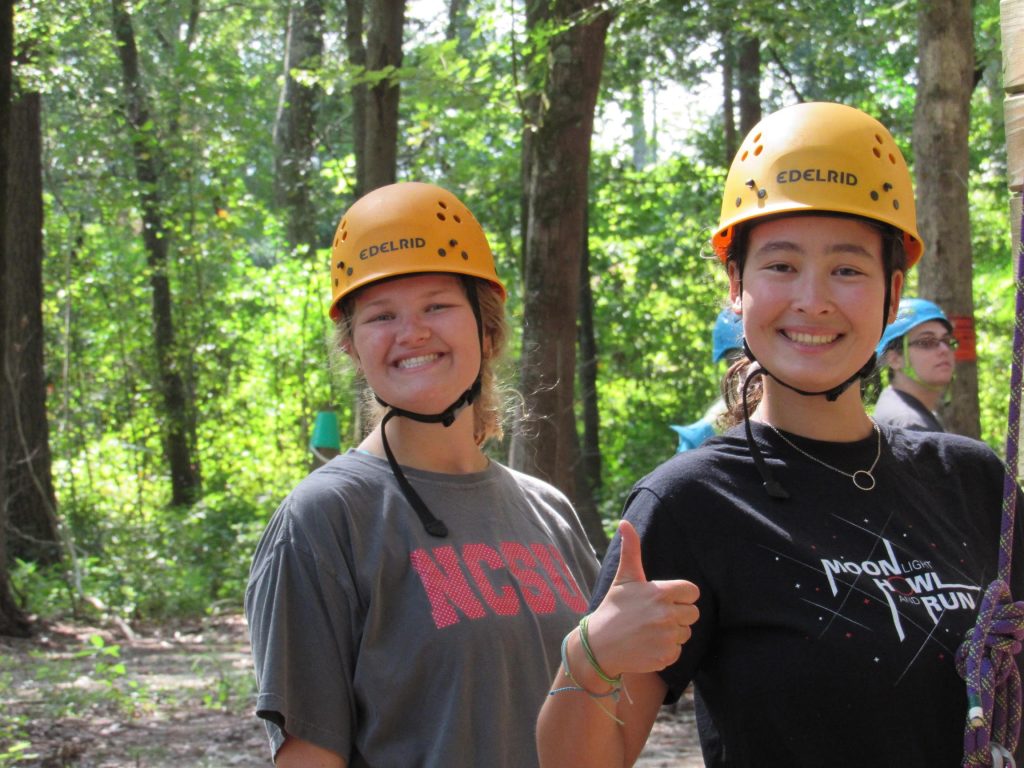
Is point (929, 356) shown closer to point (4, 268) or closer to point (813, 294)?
point (813, 294)

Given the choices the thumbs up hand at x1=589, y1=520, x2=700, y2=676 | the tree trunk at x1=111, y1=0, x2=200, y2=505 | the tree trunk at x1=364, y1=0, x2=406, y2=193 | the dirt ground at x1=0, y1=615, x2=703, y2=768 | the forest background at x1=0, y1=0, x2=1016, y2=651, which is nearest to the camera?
the thumbs up hand at x1=589, y1=520, x2=700, y2=676

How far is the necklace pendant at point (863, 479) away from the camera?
2.05 m

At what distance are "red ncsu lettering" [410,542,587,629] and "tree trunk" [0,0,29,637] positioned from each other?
252 inches

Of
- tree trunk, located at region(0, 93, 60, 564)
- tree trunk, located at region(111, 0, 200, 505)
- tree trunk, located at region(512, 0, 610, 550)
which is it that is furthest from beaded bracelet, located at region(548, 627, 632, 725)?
tree trunk, located at region(111, 0, 200, 505)

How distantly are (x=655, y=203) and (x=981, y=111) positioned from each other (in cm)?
417

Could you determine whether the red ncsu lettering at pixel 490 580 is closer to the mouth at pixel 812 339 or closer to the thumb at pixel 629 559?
the thumb at pixel 629 559

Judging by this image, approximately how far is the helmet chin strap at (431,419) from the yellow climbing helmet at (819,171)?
77cm

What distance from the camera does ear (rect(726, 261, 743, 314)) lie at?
2166mm

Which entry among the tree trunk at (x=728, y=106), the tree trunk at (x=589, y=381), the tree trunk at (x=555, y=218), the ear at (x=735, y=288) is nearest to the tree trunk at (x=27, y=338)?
the tree trunk at (x=589, y=381)

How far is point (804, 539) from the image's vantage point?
1.92 metres

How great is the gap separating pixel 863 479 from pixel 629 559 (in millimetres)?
510

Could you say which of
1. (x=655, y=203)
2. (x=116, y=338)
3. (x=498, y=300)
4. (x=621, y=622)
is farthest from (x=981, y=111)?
(x=621, y=622)

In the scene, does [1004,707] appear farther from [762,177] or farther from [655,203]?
[655,203]

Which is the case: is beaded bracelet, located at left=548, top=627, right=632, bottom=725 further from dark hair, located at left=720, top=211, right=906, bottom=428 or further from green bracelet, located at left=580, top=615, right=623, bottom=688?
dark hair, located at left=720, top=211, right=906, bottom=428
